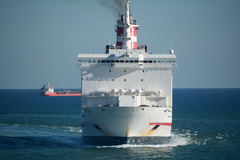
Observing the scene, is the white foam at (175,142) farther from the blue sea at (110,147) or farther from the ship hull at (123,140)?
the ship hull at (123,140)

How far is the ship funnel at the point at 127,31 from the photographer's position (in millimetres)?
45062

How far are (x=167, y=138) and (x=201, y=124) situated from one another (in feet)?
63.9

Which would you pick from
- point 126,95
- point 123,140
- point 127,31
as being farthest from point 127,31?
point 123,140

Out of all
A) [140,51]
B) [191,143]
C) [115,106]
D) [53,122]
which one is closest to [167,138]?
[191,143]

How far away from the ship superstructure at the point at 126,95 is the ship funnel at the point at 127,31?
13 cm

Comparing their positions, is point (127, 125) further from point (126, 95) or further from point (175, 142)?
point (175, 142)

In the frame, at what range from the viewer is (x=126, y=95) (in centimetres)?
4109

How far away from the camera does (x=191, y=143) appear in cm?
4312

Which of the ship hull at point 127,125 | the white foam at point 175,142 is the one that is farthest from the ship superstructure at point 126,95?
the white foam at point 175,142

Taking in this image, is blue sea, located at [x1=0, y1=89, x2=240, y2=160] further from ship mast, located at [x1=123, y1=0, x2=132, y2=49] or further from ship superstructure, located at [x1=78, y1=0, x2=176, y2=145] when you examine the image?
ship mast, located at [x1=123, y1=0, x2=132, y2=49]

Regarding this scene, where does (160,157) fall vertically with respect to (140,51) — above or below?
below

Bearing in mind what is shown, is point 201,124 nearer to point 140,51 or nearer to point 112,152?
point 140,51

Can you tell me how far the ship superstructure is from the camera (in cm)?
3931

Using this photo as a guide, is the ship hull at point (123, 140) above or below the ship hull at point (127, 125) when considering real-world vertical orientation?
below
